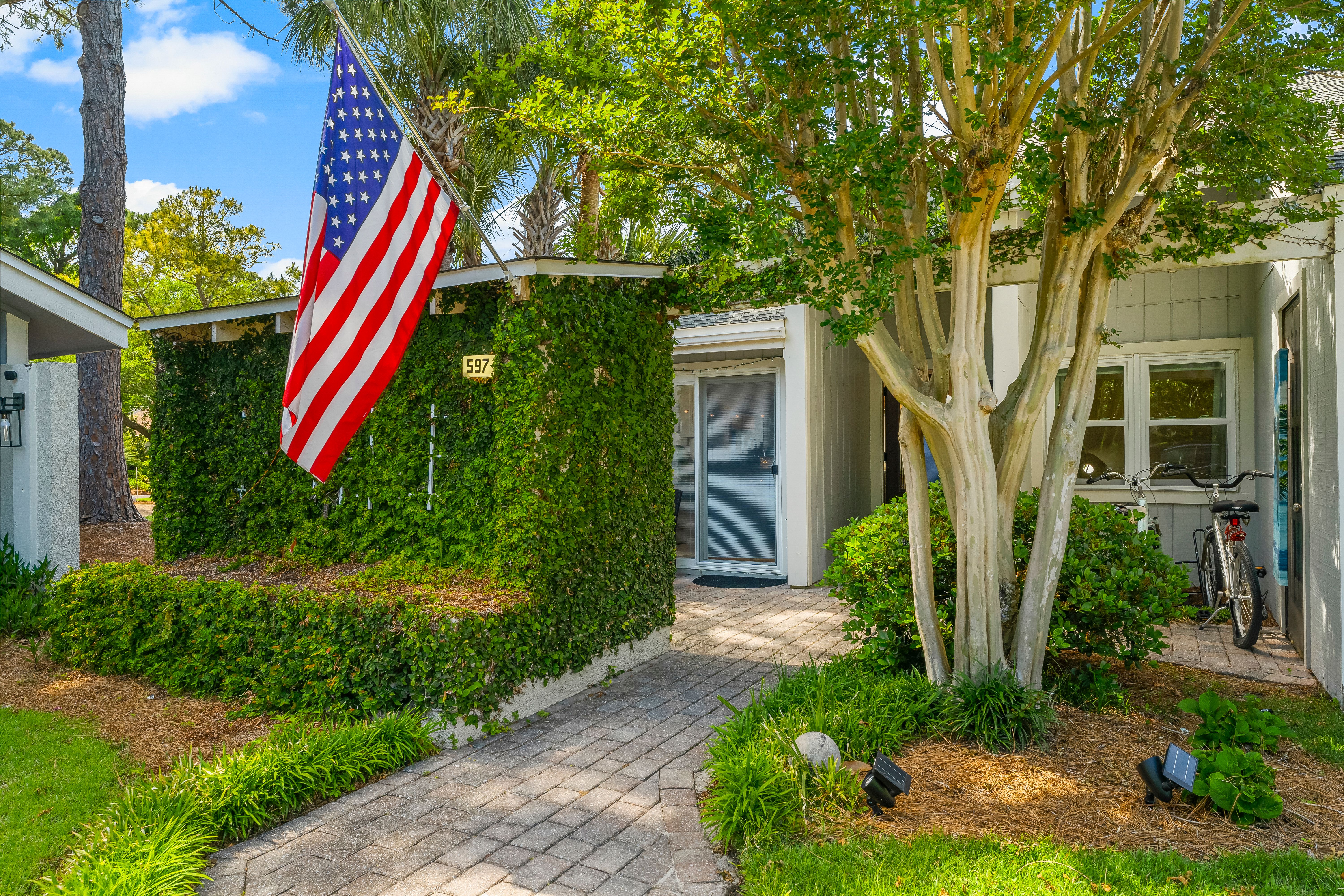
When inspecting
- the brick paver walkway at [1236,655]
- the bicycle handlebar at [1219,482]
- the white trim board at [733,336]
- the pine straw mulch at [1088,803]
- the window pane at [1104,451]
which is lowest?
the brick paver walkway at [1236,655]

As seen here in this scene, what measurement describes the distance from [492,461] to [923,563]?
8.87 ft

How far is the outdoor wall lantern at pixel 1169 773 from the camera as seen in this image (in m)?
3.12

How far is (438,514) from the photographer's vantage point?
5.48 m

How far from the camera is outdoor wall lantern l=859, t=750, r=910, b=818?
3125 mm

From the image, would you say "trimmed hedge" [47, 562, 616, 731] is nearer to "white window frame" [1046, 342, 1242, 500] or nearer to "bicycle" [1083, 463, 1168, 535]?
"bicycle" [1083, 463, 1168, 535]

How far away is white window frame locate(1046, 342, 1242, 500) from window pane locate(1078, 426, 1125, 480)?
0.07 metres

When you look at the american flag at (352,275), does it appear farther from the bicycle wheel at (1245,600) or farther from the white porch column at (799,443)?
the bicycle wheel at (1245,600)

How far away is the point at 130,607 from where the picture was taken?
5.35 metres

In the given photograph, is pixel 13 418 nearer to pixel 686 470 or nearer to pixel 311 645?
pixel 311 645

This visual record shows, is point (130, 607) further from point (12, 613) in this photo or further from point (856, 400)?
point (856, 400)

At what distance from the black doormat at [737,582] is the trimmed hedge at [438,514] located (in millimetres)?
2560

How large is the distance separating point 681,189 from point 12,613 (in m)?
6.02

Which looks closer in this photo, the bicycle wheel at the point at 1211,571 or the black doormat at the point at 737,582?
the bicycle wheel at the point at 1211,571

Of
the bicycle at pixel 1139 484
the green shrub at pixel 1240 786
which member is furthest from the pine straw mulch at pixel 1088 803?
the bicycle at pixel 1139 484
